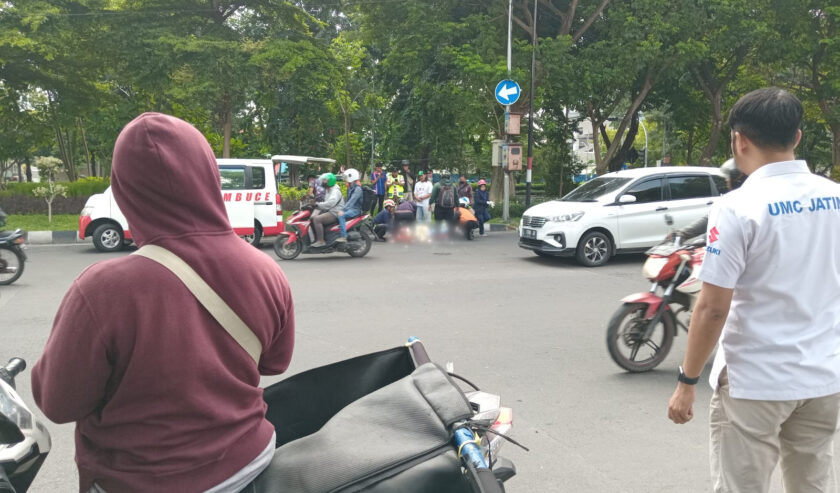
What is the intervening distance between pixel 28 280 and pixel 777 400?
9.87m

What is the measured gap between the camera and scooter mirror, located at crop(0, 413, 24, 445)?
1745 mm

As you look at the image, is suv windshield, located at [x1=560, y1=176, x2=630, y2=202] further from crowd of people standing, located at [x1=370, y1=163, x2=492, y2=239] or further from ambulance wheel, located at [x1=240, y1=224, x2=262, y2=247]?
ambulance wheel, located at [x1=240, y1=224, x2=262, y2=247]

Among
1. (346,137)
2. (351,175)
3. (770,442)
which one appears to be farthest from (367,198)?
(346,137)

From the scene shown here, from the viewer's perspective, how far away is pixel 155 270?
1.49 meters

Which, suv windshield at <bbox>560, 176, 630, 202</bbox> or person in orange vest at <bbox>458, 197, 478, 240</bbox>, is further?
person in orange vest at <bbox>458, 197, 478, 240</bbox>

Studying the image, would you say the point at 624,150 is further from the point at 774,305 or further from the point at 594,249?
the point at 774,305

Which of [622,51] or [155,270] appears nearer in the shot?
[155,270]

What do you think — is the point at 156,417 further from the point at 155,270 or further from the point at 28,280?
the point at 28,280

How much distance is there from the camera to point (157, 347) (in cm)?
148

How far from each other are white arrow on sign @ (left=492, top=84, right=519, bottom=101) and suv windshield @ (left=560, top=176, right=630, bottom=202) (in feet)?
18.7

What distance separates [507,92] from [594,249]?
7.20m

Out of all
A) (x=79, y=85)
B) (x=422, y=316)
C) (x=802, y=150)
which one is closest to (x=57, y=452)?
(x=422, y=316)

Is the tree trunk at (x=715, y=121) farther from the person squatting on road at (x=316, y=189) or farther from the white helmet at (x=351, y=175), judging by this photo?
the white helmet at (x=351, y=175)

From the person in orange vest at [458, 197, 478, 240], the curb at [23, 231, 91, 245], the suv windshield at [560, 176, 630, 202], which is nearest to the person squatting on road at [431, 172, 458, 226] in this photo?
the person in orange vest at [458, 197, 478, 240]
